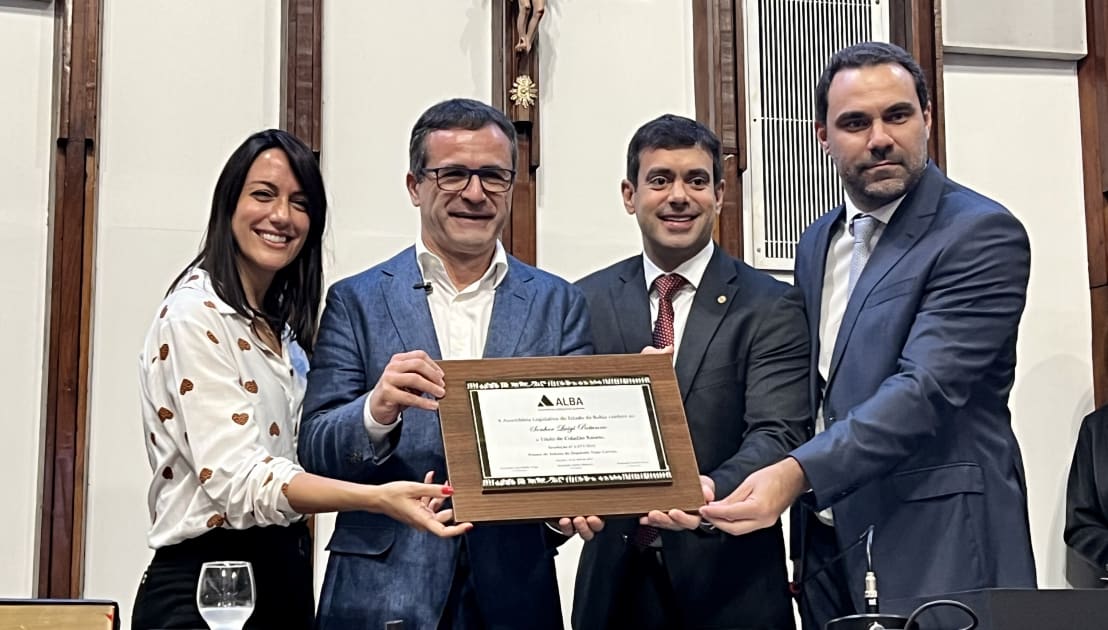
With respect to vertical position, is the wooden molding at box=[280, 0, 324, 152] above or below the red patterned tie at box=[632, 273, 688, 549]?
above

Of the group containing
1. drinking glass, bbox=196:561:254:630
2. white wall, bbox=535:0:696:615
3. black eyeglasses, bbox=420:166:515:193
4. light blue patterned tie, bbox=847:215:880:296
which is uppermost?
white wall, bbox=535:0:696:615

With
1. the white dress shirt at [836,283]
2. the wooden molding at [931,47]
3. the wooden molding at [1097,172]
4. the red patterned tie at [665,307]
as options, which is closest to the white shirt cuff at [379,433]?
the red patterned tie at [665,307]

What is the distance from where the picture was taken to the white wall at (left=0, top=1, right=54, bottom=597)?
14.5 feet

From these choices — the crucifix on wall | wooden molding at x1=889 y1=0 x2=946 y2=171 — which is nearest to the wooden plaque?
the crucifix on wall

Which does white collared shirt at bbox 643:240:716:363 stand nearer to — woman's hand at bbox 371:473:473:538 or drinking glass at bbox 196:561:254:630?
woman's hand at bbox 371:473:473:538

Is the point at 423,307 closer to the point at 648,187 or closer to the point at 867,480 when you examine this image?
the point at 648,187

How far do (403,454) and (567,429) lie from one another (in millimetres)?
386

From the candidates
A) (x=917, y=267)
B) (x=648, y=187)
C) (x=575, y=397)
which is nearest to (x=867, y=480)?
(x=917, y=267)

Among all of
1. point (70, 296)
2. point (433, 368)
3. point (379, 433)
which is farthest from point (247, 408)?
point (70, 296)

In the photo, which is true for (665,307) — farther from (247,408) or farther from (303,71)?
(303,71)

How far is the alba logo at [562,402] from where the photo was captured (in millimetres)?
2631

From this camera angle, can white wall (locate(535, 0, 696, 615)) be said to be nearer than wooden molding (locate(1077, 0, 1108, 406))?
Yes

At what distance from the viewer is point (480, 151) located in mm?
2947

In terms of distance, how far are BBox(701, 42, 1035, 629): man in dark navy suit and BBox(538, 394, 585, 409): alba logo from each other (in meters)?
0.34
